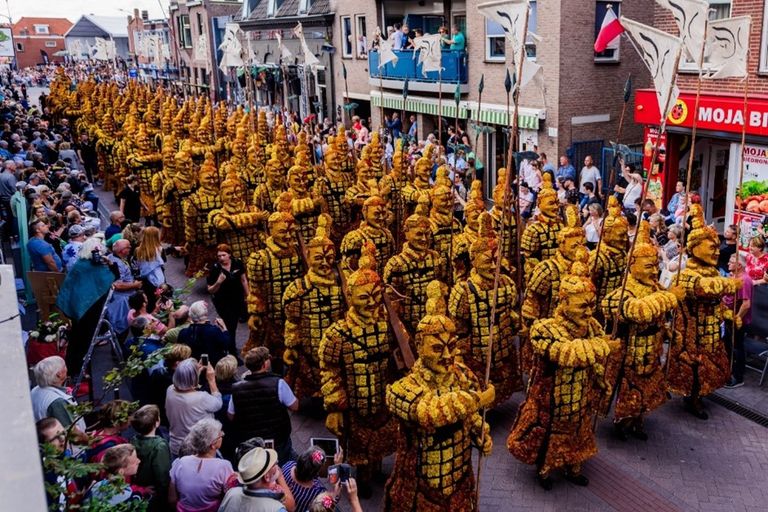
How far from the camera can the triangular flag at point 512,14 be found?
5.70m

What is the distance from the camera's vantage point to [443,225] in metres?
9.17

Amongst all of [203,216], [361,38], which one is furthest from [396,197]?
[361,38]

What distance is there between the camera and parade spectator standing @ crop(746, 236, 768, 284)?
835cm

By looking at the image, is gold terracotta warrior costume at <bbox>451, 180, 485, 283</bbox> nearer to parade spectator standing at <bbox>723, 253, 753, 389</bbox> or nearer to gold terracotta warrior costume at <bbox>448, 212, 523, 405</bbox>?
gold terracotta warrior costume at <bbox>448, 212, 523, 405</bbox>

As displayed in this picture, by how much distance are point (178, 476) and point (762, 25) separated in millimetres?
12049

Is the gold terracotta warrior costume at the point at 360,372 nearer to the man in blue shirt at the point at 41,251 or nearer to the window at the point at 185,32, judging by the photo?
the man in blue shirt at the point at 41,251

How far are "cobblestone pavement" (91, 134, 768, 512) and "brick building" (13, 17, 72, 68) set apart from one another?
10189cm

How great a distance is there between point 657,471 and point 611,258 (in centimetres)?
236

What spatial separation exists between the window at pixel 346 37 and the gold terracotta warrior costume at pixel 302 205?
1778 centimetres

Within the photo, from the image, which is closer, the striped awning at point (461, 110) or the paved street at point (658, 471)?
the paved street at point (658, 471)

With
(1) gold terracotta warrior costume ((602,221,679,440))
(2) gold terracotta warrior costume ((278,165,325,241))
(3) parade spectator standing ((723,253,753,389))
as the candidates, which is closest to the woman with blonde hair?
(2) gold terracotta warrior costume ((278,165,325,241))

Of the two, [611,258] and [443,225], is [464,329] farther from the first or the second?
[443,225]

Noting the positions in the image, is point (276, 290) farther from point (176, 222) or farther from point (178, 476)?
point (176, 222)

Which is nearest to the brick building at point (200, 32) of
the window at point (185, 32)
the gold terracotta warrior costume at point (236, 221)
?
the window at point (185, 32)
